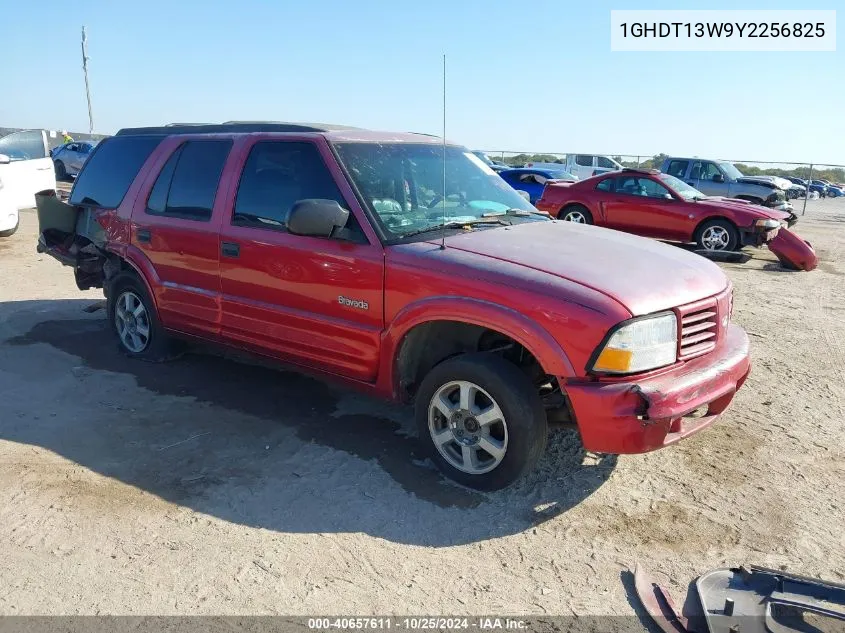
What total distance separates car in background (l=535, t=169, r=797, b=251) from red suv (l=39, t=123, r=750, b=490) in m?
8.33

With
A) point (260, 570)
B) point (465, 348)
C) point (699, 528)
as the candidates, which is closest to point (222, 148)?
point (465, 348)

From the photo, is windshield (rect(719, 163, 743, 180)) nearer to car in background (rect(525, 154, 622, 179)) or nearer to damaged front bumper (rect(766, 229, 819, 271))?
car in background (rect(525, 154, 622, 179))

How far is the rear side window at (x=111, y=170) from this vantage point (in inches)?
221

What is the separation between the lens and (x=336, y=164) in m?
4.20

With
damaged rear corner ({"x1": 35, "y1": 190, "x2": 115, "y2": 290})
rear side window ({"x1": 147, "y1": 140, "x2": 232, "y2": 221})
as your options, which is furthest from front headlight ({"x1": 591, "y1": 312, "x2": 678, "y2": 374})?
damaged rear corner ({"x1": 35, "y1": 190, "x2": 115, "y2": 290})

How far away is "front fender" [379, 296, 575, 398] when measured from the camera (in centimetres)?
329

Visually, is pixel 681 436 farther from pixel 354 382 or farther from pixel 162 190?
pixel 162 190

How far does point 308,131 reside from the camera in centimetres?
457

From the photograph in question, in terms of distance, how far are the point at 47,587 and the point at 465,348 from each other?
2.37 meters

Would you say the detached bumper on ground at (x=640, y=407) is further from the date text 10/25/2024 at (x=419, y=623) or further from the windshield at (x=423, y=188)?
the windshield at (x=423, y=188)

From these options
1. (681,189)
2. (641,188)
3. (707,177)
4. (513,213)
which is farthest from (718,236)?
(513,213)

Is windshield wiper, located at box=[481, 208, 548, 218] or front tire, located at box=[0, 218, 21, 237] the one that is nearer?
windshield wiper, located at box=[481, 208, 548, 218]

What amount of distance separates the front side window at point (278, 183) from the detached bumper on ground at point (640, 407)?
1886 millimetres

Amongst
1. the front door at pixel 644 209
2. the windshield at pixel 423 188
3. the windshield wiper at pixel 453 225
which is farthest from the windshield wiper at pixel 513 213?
the front door at pixel 644 209
